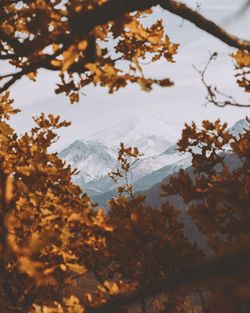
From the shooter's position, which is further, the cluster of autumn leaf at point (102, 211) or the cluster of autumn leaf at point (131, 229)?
the cluster of autumn leaf at point (131, 229)

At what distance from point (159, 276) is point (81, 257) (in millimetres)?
1364

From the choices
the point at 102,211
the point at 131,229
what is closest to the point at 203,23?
the point at 102,211

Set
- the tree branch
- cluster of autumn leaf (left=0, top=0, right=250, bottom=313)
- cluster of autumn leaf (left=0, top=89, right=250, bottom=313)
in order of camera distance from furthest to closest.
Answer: cluster of autumn leaf (left=0, top=89, right=250, bottom=313)
the tree branch
cluster of autumn leaf (left=0, top=0, right=250, bottom=313)

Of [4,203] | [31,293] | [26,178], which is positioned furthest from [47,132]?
[4,203]

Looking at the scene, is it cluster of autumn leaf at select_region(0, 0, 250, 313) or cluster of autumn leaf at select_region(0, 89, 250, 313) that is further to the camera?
cluster of autumn leaf at select_region(0, 89, 250, 313)

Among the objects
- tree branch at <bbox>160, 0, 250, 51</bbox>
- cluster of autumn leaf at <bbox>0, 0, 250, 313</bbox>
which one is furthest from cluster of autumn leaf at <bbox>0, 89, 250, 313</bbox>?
tree branch at <bbox>160, 0, 250, 51</bbox>

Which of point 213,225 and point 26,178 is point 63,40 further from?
point 213,225

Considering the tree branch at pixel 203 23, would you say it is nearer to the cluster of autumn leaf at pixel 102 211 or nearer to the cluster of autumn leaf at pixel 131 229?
the cluster of autumn leaf at pixel 102 211

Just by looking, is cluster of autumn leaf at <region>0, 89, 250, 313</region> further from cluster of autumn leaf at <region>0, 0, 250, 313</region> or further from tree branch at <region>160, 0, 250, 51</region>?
tree branch at <region>160, 0, 250, 51</region>

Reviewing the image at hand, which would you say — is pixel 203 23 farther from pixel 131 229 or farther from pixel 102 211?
pixel 131 229

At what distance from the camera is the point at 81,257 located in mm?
6129

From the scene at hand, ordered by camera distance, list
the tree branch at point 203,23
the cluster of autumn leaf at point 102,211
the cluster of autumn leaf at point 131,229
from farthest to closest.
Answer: the cluster of autumn leaf at point 131,229, the tree branch at point 203,23, the cluster of autumn leaf at point 102,211

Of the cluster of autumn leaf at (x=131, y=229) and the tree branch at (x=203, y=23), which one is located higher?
the tree branch at (x=203, y=23)

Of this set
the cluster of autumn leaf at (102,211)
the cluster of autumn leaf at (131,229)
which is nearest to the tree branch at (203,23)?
the cluster of autumn leaf at (102,211)
